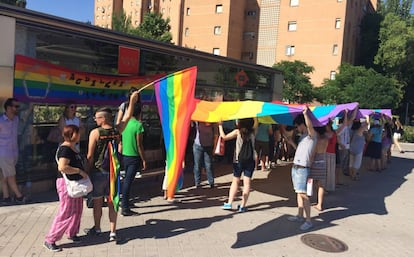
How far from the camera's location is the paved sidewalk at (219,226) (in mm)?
4754

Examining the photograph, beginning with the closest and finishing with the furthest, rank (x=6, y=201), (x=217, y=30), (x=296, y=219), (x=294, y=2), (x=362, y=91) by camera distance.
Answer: (x=6, y=201) < (x=296, y=219) < (x=362, y=91) < (x=294, y=2) < (x=217, y=30)

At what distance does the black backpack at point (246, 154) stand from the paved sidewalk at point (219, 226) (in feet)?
3.00

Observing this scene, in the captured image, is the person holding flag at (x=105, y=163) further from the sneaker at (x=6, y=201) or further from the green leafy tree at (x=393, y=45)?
the green leafy tree at (x=393, y=45)

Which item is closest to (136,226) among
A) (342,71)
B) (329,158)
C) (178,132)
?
(178,132)

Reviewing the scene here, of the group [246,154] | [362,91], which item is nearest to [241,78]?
[246,154]

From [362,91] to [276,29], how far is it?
17583 millimetres

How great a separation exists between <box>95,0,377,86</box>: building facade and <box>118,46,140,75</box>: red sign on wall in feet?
126

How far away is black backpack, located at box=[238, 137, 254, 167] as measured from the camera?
6391mm

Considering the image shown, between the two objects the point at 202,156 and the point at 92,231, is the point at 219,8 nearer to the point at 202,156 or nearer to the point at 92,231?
the point at 202,156

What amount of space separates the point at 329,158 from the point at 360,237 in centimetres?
211

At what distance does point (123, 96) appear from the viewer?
8523 millimetres

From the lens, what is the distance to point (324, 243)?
5.38 meters

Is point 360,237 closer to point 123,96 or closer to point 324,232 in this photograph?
point 324,232

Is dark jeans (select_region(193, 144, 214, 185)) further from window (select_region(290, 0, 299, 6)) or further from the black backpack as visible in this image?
window (select_region(290, 0, 299, 6))
